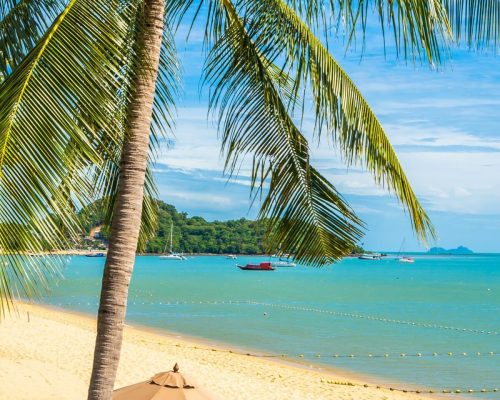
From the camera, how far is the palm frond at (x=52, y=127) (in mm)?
3346

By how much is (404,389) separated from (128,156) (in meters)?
15.9

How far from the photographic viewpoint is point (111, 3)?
417 centimetres

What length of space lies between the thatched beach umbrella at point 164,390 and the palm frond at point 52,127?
6.21 ft

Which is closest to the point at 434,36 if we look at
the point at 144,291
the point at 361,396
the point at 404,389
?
the point at 361,396

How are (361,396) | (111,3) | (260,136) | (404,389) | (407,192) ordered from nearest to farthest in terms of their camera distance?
(111,3) < (407,192) < (260,136) < (361,396) < (404,389)

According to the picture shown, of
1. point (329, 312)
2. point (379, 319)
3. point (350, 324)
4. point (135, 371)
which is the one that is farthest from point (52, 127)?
point (329, 312)

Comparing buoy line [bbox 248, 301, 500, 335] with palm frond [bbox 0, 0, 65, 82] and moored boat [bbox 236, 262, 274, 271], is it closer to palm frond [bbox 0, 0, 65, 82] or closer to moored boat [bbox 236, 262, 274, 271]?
palm frond [bbox 0, 0, 65, 82]

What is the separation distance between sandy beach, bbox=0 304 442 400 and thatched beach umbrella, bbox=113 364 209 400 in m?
5.19

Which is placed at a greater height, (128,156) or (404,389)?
(128,156)

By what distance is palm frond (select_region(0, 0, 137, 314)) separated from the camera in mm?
3346

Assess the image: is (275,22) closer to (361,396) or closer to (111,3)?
(111,3)

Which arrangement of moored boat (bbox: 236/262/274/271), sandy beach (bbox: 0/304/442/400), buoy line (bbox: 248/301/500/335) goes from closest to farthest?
sandy beach (bbox: 0/304/442/400) → buoy line (bbox: 248/301/500/335) → moored boat (bbox: 236/262/274/271)

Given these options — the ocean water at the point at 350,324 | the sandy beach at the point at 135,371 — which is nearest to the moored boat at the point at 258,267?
the ocean water at the point at 350,324

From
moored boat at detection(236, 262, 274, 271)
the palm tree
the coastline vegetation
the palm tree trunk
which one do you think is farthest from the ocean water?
moored boat at detection(236, 262, 274, 271)
